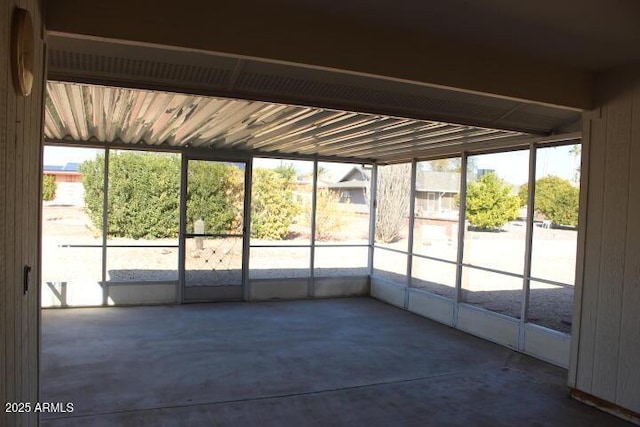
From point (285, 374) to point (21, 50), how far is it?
144 inches

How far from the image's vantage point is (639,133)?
379 centimetres

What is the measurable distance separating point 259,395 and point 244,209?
4376mm

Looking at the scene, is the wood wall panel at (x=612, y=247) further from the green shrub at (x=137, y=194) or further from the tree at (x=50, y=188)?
the tree at (x=50, y=188)

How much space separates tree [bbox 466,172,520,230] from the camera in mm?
6055

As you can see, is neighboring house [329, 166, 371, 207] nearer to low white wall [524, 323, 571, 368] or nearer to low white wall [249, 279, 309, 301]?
low white wall [249, 279, 309, 301]

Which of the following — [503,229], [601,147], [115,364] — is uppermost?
[601,147]

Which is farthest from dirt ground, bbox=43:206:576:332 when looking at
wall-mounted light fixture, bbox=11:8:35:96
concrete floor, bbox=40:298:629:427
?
wall-mounted light fixture, bbox=11:8:35:96

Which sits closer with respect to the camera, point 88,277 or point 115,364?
point 115,364

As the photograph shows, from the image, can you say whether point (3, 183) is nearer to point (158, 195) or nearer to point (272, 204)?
point (158, 195)

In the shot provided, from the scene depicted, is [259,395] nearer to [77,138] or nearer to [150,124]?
[150,124]

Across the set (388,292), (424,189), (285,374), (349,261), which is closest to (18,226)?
(285,374)

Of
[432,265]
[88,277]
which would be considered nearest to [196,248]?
[88,277]

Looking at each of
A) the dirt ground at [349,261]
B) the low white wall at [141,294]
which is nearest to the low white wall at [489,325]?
the dirt ground at [349,261]

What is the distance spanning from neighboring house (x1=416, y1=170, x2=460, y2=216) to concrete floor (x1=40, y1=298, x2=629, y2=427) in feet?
5.66
